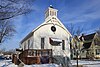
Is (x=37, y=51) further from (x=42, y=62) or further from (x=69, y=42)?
(x=69, y=42)

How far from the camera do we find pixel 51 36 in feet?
122

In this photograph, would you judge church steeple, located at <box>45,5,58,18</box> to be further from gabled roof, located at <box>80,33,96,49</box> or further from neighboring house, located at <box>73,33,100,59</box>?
gabled roof, located at <box>80,33,96,49</box>

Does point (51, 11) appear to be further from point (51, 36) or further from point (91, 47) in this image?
point (91, 47)

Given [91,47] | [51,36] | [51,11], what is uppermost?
[51,11]

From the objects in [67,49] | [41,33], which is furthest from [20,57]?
[67,49]

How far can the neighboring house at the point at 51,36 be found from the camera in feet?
118

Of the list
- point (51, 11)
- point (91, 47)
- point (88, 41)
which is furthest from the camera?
point (88, 41)

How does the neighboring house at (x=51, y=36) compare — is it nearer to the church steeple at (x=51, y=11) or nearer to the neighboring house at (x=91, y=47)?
the church steeple at (x=51, y=11)

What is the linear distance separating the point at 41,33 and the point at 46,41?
178 cm

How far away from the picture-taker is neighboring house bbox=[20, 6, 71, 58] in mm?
35938

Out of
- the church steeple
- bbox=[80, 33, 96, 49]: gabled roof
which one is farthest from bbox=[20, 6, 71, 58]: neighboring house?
bbox=[80, 33, 96, 49]: gabled roof

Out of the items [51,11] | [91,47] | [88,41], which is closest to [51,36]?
[51,11]

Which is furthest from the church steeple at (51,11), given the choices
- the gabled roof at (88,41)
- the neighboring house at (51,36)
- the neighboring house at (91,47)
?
the gabled roof at (88,41)

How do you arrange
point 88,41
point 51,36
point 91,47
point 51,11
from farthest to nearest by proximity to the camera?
1. point 88,41
2. point 91,47
3. point 51,11
4. point 51,36
